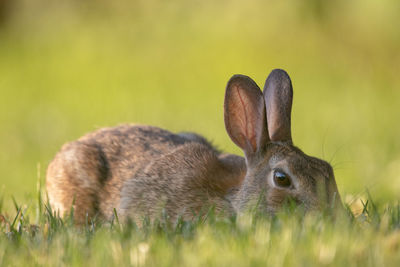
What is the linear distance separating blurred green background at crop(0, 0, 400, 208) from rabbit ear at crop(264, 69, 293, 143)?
1.83 metres

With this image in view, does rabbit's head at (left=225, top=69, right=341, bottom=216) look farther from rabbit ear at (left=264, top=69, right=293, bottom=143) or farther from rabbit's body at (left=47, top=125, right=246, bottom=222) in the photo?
rabbit's body at (left=47, top=125, right=246, bottom=222)

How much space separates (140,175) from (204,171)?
54 centimetres

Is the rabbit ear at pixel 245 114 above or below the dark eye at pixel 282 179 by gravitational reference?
above

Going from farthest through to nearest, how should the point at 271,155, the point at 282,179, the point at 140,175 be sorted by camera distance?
the point at 140,175 → the point at 271,155 → the point at 282,179

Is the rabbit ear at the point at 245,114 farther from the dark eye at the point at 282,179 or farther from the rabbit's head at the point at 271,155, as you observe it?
the dark eye at the point at 282,179

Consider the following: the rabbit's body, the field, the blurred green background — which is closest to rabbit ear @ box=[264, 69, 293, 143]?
the rabbit's body

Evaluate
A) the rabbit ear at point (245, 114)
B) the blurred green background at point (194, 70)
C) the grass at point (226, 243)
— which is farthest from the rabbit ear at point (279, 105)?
the blurred green background at point (194, 70)

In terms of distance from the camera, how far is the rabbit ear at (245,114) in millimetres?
4504

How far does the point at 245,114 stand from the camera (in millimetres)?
4664

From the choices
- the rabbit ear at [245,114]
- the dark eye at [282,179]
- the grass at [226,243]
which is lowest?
the grass at [226,243]

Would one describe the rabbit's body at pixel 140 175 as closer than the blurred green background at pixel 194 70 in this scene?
Yes

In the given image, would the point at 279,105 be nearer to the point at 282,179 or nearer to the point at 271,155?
the point at 271,155

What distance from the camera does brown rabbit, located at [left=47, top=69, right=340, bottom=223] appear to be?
4.19 metres

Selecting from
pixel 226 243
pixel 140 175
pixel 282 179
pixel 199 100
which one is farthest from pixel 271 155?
pixel 199 100
